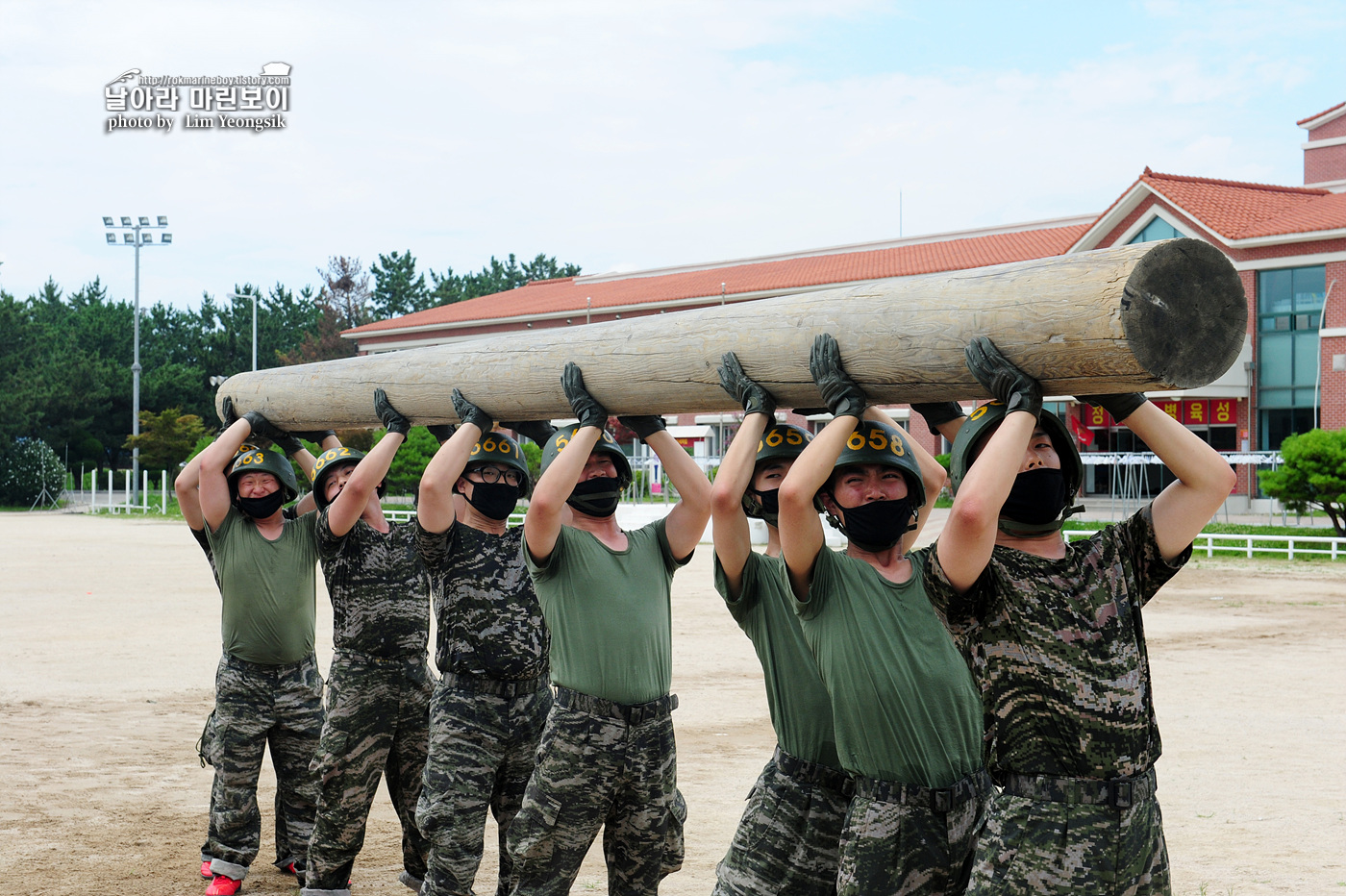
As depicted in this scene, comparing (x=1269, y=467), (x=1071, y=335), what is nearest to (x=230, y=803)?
(x=1071, y=335)

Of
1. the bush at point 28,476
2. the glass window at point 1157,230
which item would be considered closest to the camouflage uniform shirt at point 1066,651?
the glass window at point 1157,230

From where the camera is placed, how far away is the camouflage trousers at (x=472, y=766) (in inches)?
206

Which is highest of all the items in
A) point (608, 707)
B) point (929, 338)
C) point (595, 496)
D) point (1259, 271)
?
point (1259, 271)

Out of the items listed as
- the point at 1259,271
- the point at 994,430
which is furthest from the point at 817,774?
the point at 1259,271

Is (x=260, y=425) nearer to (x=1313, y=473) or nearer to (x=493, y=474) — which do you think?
(x=493, y=474)

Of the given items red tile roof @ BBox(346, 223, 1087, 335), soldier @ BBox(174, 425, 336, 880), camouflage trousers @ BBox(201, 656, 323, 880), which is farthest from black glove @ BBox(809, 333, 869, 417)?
red tile roof @ BBox(346, 223, 1087, 335)

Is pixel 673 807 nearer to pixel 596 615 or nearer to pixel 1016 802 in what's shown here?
pixel 596 615

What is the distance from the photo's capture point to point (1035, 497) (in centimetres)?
339

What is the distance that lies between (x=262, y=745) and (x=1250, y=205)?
38.5 meters

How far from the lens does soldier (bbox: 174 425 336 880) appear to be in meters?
6.58

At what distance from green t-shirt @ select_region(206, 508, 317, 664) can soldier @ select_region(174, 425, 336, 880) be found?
13 cm

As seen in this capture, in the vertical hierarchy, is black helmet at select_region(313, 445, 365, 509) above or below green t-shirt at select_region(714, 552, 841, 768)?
above

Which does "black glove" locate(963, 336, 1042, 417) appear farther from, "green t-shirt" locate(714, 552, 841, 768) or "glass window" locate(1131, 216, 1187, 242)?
"glass window" locate(1131, 216, 1187, 242)

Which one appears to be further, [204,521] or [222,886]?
[204,521]
